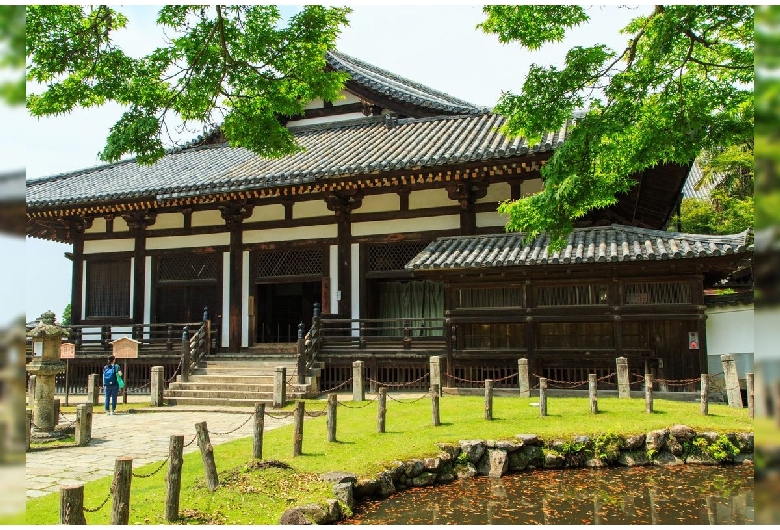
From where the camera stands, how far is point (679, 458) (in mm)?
9086

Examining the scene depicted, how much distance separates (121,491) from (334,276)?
1195 centimetres

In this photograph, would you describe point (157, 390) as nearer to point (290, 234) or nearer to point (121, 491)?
point (290, 234)

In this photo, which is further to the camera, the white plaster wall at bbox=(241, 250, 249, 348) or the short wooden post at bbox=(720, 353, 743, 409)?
the white plaster wall at bbox=(241, 250, 249, 348)

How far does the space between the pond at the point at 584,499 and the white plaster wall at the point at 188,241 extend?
40.5ft

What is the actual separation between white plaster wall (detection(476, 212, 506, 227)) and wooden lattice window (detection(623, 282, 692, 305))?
12.2 ft

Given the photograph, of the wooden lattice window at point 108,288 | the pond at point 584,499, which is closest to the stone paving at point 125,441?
the pond at point 584,499

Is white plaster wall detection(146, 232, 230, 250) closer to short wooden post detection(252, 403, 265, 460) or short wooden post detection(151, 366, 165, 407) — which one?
short wooden post detection(151, 366, 165, 407)

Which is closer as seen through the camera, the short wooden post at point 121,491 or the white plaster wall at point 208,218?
the short wooden post at point 121,491

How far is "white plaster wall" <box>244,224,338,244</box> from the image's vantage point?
17.1 metres

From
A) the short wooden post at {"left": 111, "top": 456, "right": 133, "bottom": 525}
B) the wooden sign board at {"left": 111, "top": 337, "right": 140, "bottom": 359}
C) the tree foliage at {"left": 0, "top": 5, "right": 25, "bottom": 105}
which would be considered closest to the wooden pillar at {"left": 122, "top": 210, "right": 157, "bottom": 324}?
the wooden sign board at {"left": 111, "top": 337, "right": 140, "bottom": 359}

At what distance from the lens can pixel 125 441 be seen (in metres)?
10.0

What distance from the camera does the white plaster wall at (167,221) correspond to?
61.7 feet

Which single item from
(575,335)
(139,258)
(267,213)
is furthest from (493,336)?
(139,258)

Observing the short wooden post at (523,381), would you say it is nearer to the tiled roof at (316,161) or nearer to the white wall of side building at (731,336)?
the white wall of side building at (731,336)
